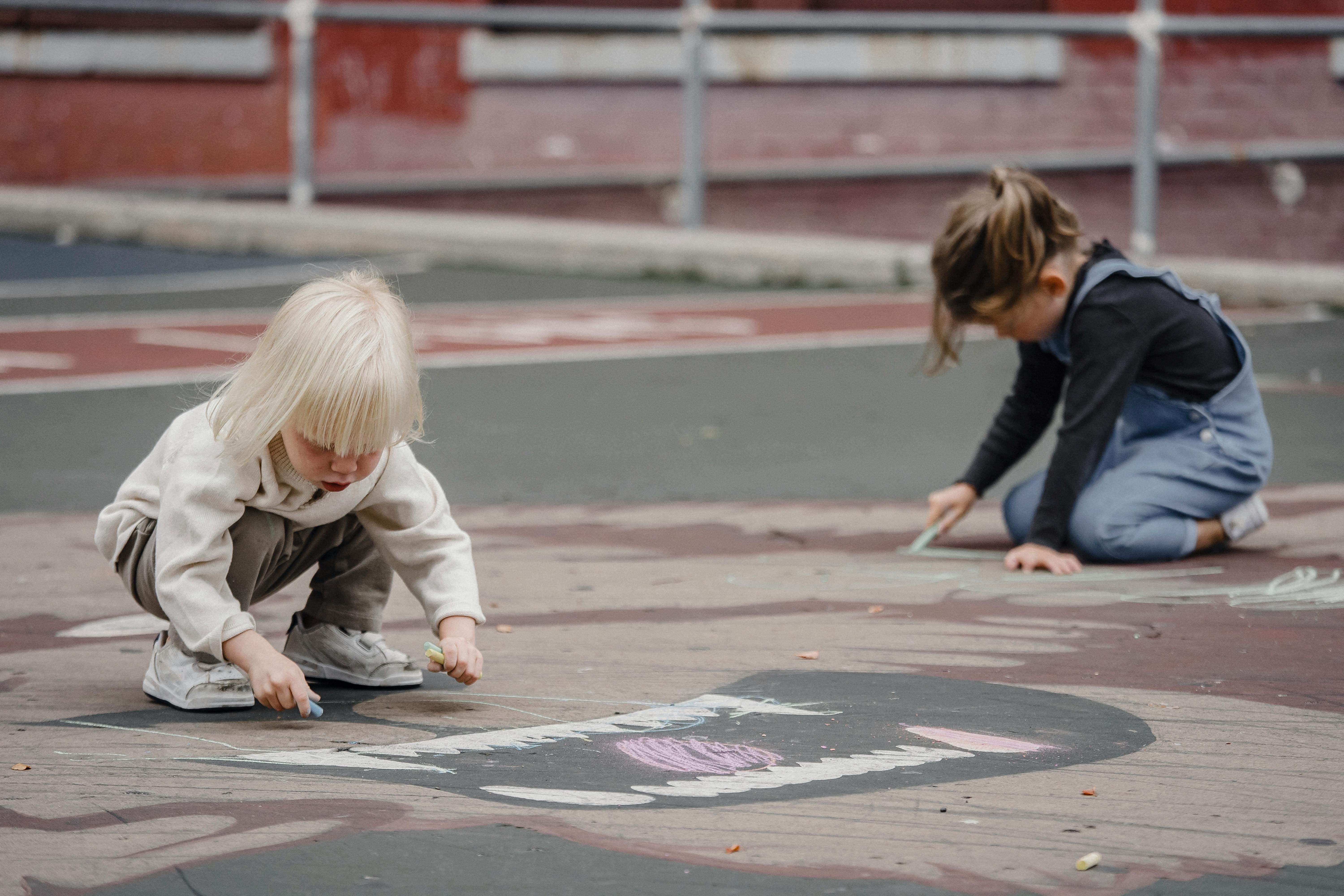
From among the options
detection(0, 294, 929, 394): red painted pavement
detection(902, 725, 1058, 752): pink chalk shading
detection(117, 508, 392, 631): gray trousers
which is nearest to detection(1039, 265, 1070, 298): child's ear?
detection(902, 725, 1058, 752): pink chalk shading

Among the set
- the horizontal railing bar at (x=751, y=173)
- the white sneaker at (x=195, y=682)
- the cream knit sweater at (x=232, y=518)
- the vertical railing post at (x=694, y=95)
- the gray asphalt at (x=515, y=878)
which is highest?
the vertical railing post at (x=694, y=95)

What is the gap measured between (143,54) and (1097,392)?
858 cm

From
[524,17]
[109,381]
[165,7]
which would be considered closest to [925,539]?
[109,381]

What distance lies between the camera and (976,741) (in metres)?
2.18

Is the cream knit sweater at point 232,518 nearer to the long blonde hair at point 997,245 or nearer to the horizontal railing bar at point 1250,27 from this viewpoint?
the long blonde hair at point 997,245

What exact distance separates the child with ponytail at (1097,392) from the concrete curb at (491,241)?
15.3 ft

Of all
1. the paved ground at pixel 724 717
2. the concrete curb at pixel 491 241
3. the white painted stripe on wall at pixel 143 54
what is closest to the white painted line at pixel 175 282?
the concrete curb at pixel 491 241

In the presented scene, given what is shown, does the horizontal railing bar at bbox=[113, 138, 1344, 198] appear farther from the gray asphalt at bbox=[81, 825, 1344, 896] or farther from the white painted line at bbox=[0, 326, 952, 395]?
the gray asphalt at bbox=[81, 825, 1344, 896]

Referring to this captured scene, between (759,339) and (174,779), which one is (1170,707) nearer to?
(174,779)

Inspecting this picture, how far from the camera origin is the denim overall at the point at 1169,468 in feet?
11.0

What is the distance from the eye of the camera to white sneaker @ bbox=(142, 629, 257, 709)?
92.5 inches

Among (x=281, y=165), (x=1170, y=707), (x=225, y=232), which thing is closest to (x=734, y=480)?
(x=1170, y=707)

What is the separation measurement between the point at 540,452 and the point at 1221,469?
1.87 metres

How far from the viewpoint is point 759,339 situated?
669 centimetres
